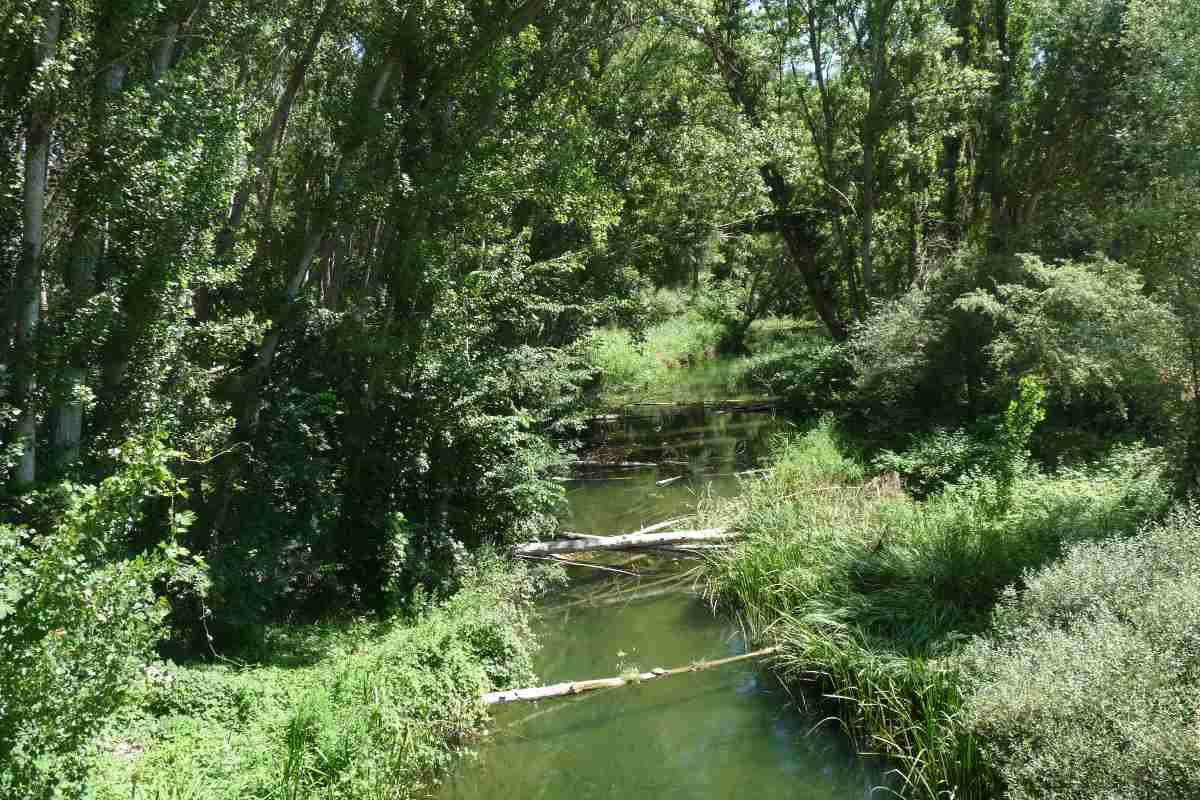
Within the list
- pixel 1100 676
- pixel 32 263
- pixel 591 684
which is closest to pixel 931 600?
pixel 1100 676

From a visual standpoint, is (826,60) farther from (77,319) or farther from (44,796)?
(44,796)

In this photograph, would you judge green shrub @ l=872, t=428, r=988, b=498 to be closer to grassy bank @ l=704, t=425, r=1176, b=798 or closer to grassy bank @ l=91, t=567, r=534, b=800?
grassy bank @ l=704, t=425, r=1176, b=798

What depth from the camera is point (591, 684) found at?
8.55 metres

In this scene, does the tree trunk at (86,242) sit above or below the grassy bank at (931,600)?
above

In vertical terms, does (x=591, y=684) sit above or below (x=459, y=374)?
below

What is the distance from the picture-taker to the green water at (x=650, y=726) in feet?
23.4

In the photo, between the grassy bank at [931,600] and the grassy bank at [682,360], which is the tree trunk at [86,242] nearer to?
the grassy bank at [931,600]

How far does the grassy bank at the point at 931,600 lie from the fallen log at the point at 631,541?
1.18 ft

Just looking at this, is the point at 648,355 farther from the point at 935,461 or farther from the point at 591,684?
the point at 591,684

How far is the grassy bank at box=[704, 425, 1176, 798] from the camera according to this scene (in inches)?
241

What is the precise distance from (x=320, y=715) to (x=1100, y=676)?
210 inches

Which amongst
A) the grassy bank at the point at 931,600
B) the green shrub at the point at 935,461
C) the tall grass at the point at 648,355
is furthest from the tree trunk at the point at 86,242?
the green shrub at the point at 935,461

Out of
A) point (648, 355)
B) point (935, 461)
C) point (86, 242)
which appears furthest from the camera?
point (648, 355)

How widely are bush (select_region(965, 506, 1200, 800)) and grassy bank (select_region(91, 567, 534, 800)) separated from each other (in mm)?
4284
